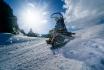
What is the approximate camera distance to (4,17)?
43.6 metres

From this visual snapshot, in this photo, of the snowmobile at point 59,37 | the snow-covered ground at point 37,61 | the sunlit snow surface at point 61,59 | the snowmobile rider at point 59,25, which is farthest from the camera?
the snowmobile rider at point 59,25

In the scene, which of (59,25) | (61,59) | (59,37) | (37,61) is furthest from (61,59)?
(59,25)

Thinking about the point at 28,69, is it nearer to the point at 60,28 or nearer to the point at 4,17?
the point at 60,28

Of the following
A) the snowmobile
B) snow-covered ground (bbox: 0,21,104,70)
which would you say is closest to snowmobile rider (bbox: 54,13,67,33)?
the snowmobile

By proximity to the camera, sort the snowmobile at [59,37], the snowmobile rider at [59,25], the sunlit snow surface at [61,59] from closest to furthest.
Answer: the sunlit snow surface at [61,59], the snowmobile at [59,37], the snowmobile rider at [59,25]

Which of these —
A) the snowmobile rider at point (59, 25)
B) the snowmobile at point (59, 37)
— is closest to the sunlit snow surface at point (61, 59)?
the snowmobile at point (59, 37)

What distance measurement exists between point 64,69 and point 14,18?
48350 millimetres

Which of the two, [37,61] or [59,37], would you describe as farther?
[59,37]

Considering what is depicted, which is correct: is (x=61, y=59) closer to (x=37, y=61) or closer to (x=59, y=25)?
(x=37, y=61)

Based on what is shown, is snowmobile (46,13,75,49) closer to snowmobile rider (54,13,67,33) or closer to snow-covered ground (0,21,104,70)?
snowmobile rider (54,13,67,33)

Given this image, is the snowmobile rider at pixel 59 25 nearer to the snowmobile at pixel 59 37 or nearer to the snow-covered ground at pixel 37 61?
the snowmobile at pixel 59 37

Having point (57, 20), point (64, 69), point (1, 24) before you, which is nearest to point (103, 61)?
point (64, 69)

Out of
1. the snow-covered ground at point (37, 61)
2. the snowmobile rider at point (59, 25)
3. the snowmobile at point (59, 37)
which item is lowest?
the snow-covered ground at point (37, 61)

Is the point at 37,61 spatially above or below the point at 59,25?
below
